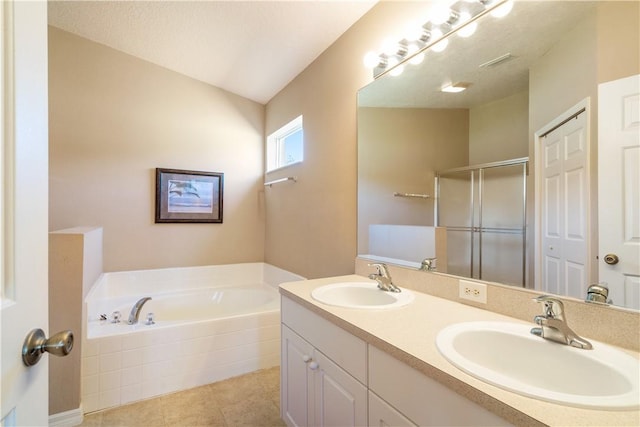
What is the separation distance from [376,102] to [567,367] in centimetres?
158

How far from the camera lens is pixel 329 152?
2352 millimetres

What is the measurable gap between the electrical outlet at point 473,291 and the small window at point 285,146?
73.5 inches

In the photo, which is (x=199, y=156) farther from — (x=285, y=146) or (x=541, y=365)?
(x=541, y=365)

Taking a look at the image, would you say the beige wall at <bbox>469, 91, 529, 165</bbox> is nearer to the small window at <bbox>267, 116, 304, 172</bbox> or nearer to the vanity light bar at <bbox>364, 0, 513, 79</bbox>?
the vanity light bar at <bbox>364, 0, 513, 79</bbox>

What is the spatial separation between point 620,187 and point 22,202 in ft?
4.79

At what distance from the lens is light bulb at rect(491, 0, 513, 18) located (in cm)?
124

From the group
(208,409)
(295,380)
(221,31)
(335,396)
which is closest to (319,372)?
(335,396)

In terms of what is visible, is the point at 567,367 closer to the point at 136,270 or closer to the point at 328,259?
the point at 328,259

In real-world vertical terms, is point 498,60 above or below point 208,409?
above

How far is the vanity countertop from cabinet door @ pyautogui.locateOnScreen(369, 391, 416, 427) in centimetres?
17

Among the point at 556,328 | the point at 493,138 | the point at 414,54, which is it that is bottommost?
the point at 556,328

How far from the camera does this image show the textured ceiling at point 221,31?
2059mm

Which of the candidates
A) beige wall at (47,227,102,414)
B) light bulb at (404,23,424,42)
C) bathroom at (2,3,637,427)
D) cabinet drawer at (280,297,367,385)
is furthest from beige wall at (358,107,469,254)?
beige wall at (47,227,102,414)

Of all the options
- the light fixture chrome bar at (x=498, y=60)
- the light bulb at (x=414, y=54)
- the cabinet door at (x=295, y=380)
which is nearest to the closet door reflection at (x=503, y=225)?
the light fixture chrome bar at (x=498, y=60)
